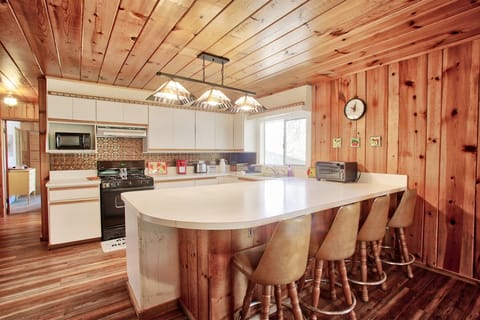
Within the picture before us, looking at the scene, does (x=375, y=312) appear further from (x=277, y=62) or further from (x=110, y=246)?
(x=110, y=246)

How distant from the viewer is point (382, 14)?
1.74 metres

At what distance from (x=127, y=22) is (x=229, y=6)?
83 centimetres

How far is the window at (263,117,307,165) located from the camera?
3949mm

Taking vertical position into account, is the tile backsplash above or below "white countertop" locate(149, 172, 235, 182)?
above

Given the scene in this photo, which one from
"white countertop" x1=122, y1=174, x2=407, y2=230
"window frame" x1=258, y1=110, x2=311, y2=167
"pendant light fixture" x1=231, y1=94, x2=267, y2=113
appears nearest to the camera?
"white countertop" x1=122, y1=174, x2=407, y2=230

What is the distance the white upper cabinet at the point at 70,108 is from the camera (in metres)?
3.16

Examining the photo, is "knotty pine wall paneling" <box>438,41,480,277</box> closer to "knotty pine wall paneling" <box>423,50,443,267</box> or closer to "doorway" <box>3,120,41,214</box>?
"knotty pine wall paneling" <box>423,50,443,267</box>

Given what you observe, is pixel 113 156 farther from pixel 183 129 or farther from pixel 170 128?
pixel 183 129

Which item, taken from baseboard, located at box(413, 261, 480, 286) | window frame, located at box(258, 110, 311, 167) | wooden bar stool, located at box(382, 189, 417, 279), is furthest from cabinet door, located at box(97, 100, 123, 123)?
baseboard, located at box(413, 261, 480, 286)

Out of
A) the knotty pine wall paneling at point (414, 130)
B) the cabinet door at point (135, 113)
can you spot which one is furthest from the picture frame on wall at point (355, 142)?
the cabinet door at point (135, 113)

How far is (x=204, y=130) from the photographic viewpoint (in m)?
4.44

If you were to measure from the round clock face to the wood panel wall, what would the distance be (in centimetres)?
6

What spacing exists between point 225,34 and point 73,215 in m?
2.96

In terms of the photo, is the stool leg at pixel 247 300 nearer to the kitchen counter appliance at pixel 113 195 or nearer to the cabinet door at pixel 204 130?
the kitchen counter appliance at pixel 113 195
